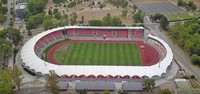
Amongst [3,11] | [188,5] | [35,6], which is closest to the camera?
[3,11]

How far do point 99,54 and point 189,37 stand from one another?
23.5 metres

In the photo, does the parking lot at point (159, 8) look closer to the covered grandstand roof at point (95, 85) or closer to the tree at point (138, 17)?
the tree at point (138, 17)

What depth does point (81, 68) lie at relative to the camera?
63.3 meters

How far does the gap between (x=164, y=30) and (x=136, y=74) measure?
109 ft

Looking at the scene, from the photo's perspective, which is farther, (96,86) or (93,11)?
(93,11)

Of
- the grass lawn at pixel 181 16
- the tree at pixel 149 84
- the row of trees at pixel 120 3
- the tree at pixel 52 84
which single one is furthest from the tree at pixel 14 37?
the grass lawn at pixel 181 16

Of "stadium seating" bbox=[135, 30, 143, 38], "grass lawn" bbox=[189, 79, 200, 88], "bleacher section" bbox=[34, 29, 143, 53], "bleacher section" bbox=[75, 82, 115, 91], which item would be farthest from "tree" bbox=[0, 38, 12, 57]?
"grass lawn" bbox=[189, 79, 200, 88]

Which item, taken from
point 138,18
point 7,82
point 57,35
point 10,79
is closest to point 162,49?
Result: point 138,18

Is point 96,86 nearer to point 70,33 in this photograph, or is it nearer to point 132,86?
point 132,86

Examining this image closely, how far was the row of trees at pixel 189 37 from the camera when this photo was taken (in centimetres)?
7182

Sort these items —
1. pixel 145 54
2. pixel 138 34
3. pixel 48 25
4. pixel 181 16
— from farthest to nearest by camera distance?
pixel 181 16
pixel 48 25
pixel 138 34
pixel 145 54

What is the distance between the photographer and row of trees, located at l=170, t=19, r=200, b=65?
2828 inches

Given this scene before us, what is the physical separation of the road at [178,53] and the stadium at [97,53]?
399 cm

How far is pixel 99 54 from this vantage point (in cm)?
7550
